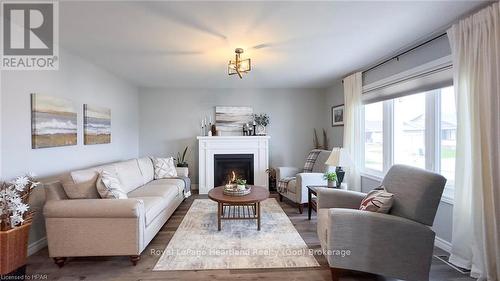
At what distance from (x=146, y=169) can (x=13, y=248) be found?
2.16m

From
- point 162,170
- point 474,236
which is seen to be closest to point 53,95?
point 162,170

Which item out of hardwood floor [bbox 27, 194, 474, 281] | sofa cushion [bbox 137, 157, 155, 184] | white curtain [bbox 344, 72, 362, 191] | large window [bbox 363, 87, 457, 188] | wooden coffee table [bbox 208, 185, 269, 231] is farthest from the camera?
white curtain [bbox 344, 72, 362, 191]

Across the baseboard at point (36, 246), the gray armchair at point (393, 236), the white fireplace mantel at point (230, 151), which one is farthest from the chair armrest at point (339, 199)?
the baseboard at point (36, 246)

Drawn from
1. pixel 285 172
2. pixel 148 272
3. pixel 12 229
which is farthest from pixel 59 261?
pixel 285 172

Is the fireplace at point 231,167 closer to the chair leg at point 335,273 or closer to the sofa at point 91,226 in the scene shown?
the sofa at point 91,226

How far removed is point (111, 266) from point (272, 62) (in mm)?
3266

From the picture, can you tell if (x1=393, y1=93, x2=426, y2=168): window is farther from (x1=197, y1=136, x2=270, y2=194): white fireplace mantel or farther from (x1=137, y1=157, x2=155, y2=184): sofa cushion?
(x1=137, y1=157, x2=155, y2=184): sofa cushion

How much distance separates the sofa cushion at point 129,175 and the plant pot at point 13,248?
1.12 meters

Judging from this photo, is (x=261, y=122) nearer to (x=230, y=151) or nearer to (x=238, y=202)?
(x=230, y=151)

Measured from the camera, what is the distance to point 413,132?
3146 millimetres

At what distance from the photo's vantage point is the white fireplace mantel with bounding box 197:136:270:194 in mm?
5199

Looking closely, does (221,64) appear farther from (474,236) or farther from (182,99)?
(474,236)

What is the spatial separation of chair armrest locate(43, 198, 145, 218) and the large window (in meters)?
3.42

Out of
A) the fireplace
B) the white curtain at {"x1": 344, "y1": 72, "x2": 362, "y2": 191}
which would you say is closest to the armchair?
the white curtain at {"x1": 344, "y1": 72, "x2": 362, "y2": 191}
